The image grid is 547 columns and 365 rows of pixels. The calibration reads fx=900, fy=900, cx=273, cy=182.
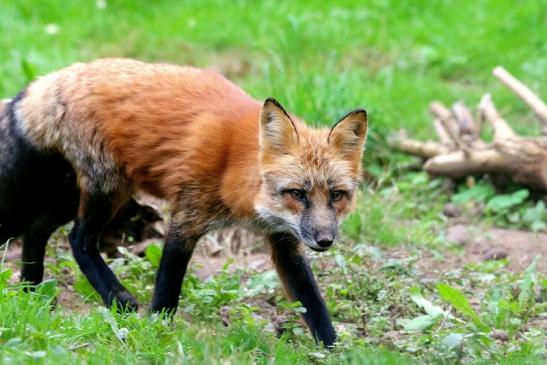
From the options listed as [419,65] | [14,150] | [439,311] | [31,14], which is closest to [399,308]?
[439,311]

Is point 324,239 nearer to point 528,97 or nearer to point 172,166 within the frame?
point 172,166

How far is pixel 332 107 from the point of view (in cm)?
948

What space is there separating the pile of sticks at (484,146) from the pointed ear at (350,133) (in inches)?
125

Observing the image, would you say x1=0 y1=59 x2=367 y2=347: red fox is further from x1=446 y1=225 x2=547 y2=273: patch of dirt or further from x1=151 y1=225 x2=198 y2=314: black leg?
x1=446 y1=225 x2=547 y2=273: patch of dirt

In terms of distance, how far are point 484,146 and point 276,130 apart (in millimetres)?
4087

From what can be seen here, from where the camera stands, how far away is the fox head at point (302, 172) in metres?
5.65

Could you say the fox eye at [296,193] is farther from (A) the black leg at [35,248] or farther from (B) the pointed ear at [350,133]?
(A) the black leg at [35,248]

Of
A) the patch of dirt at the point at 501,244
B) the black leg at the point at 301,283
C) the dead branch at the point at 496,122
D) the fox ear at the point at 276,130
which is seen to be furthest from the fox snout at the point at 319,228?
the dead branch at the point at 496,122

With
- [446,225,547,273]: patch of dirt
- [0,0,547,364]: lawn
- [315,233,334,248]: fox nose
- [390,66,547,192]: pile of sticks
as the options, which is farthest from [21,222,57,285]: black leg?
[390,66,547,192]: pile of sticks

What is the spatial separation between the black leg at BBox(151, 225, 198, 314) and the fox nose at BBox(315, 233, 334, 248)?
99cm

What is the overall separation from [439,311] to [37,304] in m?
2.51

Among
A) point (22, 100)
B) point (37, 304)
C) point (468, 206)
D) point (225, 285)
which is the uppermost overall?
point (22, 100)

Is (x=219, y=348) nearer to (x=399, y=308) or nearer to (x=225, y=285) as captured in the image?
(x=225, y=285)

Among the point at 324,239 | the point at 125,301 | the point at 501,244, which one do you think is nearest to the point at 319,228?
the point at 324,239
